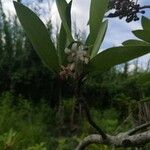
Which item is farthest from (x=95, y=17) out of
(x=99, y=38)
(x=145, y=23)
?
(x=145, y=23)

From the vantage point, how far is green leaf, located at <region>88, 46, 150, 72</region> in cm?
85

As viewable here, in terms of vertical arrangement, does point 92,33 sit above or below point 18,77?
below

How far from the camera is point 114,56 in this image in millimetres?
863

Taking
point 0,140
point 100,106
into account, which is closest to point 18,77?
point 100,106

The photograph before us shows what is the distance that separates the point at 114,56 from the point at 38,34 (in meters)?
0.11

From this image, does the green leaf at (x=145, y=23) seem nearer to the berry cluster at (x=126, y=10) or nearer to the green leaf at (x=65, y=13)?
the berry cluster at (x=126, y=10)

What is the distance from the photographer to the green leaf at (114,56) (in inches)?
33.4

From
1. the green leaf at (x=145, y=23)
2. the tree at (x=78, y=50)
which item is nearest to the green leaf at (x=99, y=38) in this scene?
the tree at (x=78, y=50)

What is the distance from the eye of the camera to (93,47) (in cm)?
89

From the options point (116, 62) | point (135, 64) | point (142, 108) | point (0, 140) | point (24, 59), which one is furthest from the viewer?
point (24, 59)

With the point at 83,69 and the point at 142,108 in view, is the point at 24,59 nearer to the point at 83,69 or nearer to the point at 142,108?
the point at 142,108

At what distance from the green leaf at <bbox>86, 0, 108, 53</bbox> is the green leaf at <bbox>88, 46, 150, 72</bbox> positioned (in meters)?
0.03

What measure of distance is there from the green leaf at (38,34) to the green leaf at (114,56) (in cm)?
6

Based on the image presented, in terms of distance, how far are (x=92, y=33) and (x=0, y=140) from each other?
1.45 meters
